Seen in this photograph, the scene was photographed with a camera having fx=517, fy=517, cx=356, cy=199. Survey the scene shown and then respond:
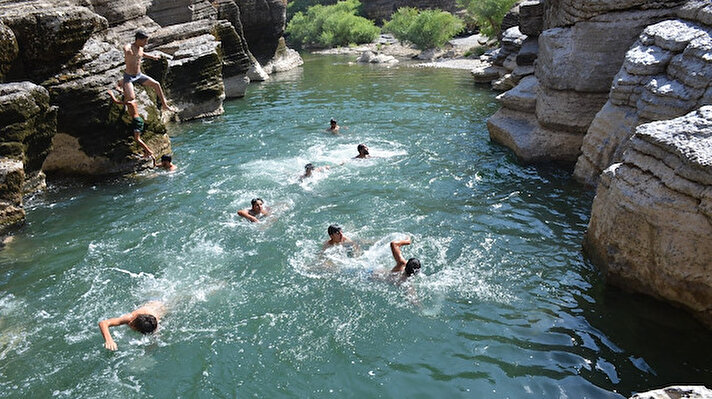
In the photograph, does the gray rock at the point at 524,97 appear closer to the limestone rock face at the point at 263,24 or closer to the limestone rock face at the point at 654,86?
the limestone rock face at the point at 654,86

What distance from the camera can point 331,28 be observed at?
174ft

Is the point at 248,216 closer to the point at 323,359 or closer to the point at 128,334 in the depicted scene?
the point at 128,334

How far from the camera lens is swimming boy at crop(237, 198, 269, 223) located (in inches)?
431

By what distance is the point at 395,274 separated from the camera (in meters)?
8.66

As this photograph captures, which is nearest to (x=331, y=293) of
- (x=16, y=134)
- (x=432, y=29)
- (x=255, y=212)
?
(x=255, y=212)

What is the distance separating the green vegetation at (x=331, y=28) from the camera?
5241cm

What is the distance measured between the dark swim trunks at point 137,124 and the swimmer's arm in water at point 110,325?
761cm

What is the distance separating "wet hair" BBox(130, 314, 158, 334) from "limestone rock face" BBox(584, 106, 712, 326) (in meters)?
6.89

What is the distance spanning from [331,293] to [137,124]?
28.3 feet

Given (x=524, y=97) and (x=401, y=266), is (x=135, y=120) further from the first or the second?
(x=524, y=97)

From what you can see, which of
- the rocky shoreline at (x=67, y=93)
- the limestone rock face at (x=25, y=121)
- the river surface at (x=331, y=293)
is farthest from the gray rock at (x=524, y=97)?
the limestone rock face at (x=25, y=121)

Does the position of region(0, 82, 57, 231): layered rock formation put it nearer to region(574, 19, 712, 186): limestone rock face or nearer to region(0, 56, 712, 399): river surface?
region(0, 56, 712, 399): river surface

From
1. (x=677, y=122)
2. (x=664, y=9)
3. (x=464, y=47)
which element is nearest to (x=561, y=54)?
(x=664, y=9)

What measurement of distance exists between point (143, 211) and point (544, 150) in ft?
33.5
